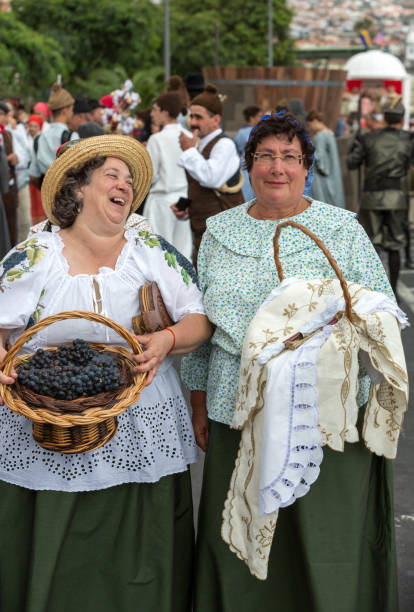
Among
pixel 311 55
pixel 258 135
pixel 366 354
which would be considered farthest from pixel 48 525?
pixel 311 55

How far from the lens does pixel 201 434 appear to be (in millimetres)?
3312

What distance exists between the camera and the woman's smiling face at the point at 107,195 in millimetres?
2986

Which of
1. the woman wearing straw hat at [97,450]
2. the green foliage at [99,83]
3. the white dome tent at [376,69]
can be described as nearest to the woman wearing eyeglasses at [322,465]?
the woman wearing straw hat at [97,450]

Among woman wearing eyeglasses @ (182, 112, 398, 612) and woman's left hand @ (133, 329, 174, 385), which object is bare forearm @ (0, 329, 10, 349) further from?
woman wearing eyeglasses @ (182, 112, 398, 612)

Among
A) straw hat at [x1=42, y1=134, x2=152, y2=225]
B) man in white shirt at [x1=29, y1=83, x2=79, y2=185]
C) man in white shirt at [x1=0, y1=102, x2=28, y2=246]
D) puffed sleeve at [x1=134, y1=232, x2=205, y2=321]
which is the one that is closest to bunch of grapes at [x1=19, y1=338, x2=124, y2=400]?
puffed sleeve at [x1=134, y1=232, x2=205, y2=321]

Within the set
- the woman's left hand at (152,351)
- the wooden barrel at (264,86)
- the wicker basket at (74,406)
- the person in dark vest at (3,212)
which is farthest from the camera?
the wooden barrel at (264,86)

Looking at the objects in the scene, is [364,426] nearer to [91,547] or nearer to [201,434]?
[201,434]

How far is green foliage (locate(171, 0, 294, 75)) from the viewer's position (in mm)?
57719

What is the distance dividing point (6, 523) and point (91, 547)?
0.96 ft

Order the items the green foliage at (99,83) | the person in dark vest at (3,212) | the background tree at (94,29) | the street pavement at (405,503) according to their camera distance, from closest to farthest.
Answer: the street pavement at (405,503) → the person in dark vest at (3,212) → the green foliage at (99,83) → the background tree at (94,29)

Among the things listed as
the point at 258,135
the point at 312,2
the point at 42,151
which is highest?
the point at 258,135

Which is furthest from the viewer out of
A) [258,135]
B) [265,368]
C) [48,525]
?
[258,135]

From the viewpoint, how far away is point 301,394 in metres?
2.68

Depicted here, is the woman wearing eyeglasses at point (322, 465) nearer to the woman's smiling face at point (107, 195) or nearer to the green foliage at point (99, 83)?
the woman's smiling face at point (107, 195)
